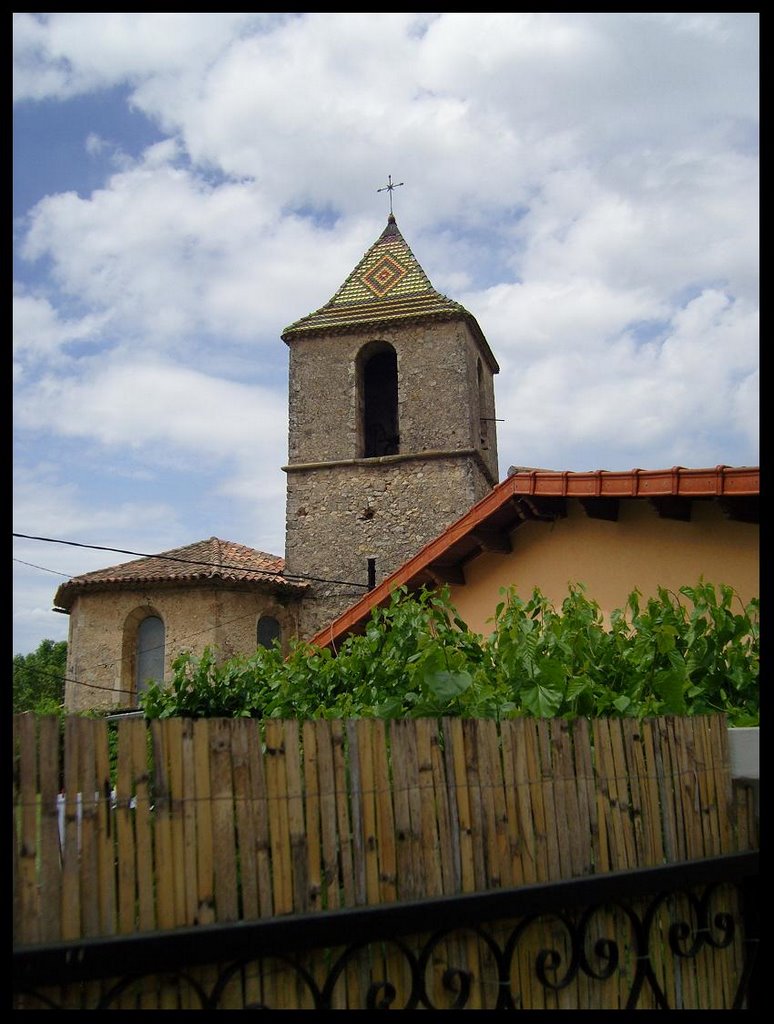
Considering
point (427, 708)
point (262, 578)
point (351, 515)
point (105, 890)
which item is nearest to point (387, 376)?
point (351, 515)

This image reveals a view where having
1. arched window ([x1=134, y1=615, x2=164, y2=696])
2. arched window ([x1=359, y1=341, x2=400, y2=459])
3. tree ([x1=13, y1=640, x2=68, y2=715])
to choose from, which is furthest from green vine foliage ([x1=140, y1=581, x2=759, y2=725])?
tree ([x1=13, y1=640, x2=68, y2=715])

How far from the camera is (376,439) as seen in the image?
22594 millimetres

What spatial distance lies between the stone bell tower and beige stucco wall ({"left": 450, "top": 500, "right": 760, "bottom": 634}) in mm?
10642

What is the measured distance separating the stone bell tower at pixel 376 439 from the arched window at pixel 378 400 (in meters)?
0.05

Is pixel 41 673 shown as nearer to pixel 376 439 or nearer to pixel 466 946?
pixel 376 439

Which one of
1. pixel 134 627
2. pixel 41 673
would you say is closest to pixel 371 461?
pixel 134 627

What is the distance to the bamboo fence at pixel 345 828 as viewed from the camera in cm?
258

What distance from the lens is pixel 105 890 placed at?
2578 millimetres

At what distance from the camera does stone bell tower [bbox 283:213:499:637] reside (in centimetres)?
2019

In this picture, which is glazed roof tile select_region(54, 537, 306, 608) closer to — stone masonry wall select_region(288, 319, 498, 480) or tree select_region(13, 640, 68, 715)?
stone masonry wall select_region(288, 319, 498, 480)

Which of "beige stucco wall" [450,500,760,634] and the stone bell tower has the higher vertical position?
the stone bell tower
